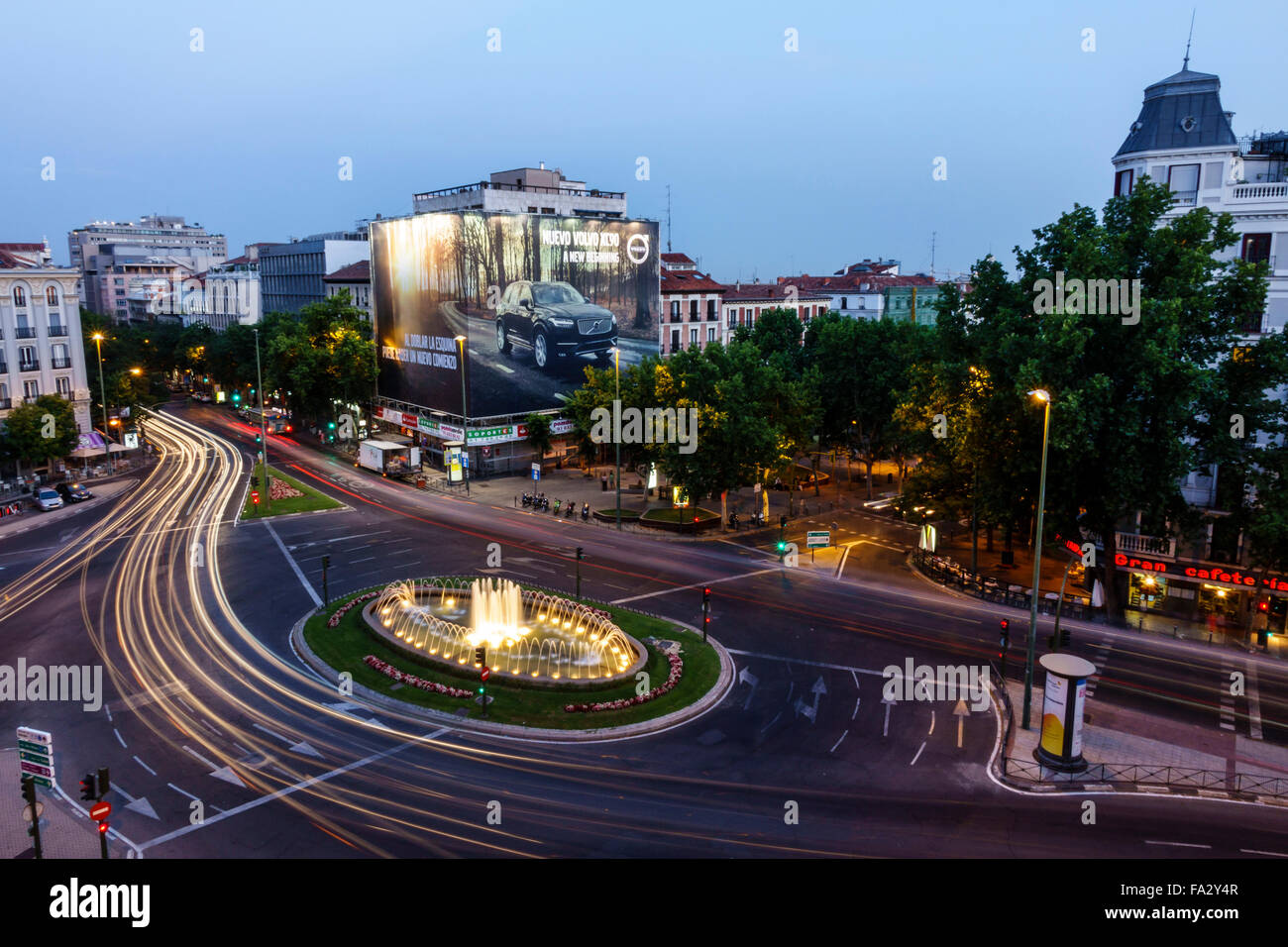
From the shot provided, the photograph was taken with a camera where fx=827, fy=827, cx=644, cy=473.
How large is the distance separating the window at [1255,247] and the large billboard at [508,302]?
160 feet

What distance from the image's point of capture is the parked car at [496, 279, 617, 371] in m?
69.5

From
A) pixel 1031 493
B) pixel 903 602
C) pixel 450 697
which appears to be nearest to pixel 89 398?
pixel 450 697

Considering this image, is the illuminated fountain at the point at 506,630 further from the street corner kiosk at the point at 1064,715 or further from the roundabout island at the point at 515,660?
the street corner kiosk at the point at 1064,715

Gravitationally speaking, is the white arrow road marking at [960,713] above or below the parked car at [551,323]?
below

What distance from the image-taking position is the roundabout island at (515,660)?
2741cm

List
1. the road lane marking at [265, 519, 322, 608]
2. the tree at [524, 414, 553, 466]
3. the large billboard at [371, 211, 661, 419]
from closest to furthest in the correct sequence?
the road lane marking at [265, 519, 322, 608] < the large billboard at [371, 211, 661, 419] < the tree at [524, 414, 553, 466]

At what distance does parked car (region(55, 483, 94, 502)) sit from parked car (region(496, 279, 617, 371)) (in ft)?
108

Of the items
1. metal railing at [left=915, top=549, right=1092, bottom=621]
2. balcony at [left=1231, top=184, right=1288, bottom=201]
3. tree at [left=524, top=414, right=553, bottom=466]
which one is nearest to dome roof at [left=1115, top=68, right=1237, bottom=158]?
balcony at [left=1231, top=184, right=1288, bottom=201]

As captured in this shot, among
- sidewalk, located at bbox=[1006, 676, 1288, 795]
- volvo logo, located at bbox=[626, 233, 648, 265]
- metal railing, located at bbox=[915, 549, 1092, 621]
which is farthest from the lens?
volvo logo, located at bbox=[626, 233, 648, 265]

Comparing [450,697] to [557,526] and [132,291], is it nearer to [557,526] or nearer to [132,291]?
[557,526]

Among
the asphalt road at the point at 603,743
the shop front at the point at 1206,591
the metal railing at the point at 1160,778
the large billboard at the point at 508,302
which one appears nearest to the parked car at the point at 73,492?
the asphalt road at the point at 603,743

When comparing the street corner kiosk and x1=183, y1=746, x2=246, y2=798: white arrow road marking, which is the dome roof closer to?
the street corner kiosk

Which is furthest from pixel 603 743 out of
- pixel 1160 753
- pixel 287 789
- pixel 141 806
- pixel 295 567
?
pixel 295 567

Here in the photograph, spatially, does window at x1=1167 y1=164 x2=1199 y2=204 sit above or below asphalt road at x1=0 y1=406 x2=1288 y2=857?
→ above
